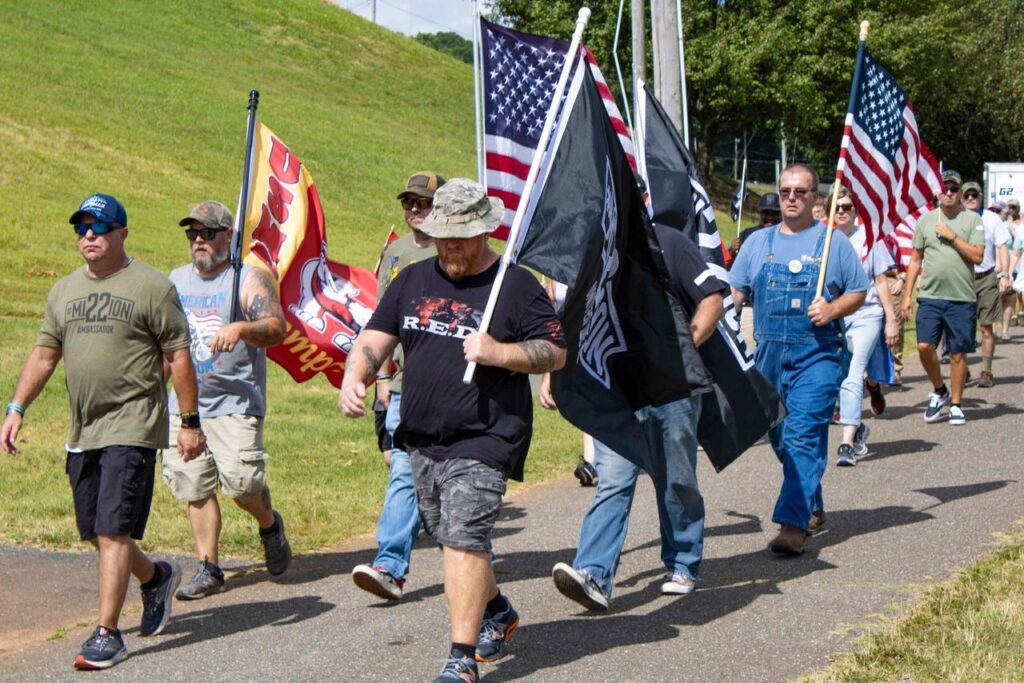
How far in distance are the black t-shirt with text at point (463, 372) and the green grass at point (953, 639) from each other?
1.41 metres

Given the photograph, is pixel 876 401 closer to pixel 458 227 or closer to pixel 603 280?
pixel 603 280

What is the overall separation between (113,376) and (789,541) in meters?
3.41

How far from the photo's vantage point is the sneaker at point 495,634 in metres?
5.84

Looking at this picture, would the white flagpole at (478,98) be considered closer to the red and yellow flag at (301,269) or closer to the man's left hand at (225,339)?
the red and yellow flag at (301,269)

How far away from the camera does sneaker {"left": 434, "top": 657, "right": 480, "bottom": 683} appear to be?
17.0 feet

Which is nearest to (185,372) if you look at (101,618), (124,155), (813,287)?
(101,618)

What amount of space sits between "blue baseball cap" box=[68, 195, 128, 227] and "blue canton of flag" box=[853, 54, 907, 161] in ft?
15.6

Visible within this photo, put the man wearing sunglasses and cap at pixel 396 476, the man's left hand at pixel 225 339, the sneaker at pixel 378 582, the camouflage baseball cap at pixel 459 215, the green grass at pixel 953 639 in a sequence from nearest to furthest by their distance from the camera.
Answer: the green grass at pixel 953 639 → the camouflage baseball cap at pixel 459 215 → the sneaker at pixel 378 582 → the man wearing sunglasses and cap at pixel 396 476 → the man's left hand at pixel 225 339

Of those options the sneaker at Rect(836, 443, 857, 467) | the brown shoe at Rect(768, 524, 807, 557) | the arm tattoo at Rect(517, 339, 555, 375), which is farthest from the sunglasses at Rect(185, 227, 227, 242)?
the sneaker at Rect(836, 443, 857, 467)

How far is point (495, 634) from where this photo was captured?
5871 millimetres

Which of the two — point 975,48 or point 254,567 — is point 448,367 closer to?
point 254,567

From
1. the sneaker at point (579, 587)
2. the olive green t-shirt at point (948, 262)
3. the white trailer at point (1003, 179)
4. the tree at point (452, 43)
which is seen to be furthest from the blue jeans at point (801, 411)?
the tree at point (452, 43)

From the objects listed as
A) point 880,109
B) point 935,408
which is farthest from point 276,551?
point 935,408

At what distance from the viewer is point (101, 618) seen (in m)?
5.99
